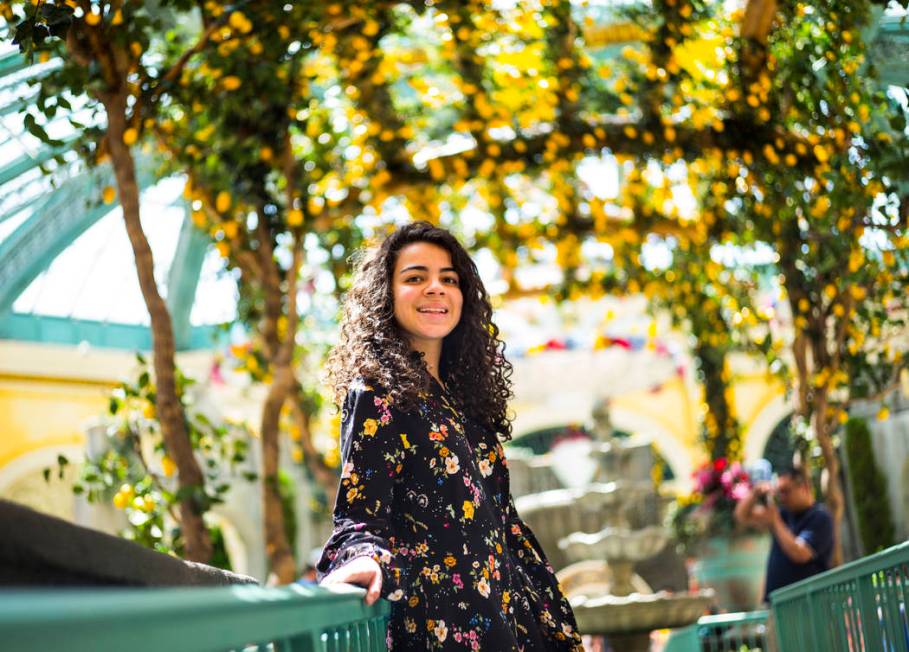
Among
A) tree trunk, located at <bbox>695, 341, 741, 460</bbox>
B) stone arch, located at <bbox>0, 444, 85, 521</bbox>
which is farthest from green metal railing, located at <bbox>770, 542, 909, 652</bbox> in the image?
stone arch, located at <bbox>0, 444, 85, 521</bbox>

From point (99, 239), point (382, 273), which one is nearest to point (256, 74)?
point (382, 273)

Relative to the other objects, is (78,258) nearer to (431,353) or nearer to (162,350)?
(162,350)

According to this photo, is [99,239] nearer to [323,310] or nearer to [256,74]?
[323,310]

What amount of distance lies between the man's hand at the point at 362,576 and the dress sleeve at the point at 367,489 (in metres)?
0.02

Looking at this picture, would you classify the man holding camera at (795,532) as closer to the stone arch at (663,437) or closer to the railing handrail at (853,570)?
the railing handrail at (853,570)

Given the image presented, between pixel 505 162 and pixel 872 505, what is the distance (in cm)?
466

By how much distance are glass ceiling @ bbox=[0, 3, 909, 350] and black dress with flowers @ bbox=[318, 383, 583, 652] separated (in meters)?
7.71

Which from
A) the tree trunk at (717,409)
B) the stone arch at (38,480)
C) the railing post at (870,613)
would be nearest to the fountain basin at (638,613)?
the railing post at (870,613)

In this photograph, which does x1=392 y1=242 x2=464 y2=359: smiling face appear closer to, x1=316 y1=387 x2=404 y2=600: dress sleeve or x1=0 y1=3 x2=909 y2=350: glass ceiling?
x1=316 y1=387 x2=404 y2=600: dress sleeve

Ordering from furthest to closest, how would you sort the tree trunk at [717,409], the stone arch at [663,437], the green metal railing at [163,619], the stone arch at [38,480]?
1. the stone arch at [663,437]
2. the stone arch at [38,480]
3. the tree trunk at [717,409]
4. the green metal railing at [163,619]

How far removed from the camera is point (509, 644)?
88.8 inches

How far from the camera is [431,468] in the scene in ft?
7.70

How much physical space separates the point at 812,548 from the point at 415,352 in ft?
11.6

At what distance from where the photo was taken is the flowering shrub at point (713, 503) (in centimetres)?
852
